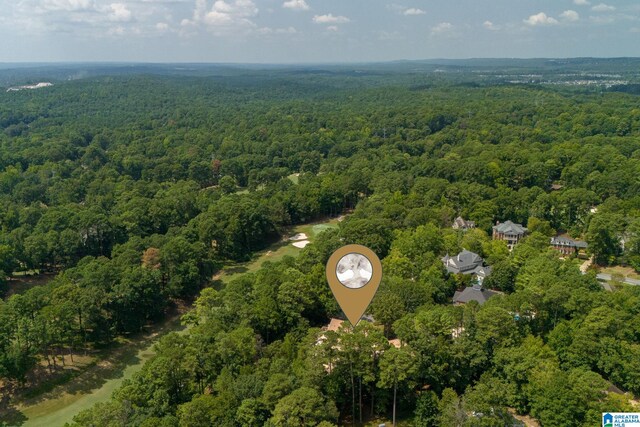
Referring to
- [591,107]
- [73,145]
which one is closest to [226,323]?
[73,145]

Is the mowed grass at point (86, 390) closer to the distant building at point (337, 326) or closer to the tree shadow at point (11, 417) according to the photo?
the tree shadow at point (11, 417)

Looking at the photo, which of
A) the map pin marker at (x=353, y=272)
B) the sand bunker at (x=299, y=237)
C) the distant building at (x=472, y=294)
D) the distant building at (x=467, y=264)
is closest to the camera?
the map pin marker at (x=353, y=272)

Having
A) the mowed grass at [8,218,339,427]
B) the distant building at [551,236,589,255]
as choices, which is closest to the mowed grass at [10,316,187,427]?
the mowed grass at [8,218,339,427]

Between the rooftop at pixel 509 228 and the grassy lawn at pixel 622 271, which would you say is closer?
the grassy lawn at pixel 622 271

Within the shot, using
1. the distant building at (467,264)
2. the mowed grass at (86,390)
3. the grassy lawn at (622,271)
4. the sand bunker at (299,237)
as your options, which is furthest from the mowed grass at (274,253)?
the grassy lawn at (622,271)

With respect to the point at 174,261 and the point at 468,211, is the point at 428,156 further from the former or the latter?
the point at 174,261

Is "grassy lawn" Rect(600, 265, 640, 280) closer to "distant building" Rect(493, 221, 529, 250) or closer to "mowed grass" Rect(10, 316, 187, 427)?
"distant building" Rect(493, 221, 529, 250)
